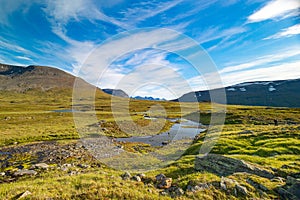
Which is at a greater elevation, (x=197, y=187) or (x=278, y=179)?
(x=197, y=187)

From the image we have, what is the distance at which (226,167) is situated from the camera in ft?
44.3

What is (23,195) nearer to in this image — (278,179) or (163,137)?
(278,179)

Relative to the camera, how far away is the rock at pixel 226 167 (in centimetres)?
1299

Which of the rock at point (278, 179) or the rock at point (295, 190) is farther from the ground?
the rock at point (295, 190)

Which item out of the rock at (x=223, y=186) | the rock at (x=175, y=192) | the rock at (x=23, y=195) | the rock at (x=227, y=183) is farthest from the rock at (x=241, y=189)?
the rock at (x=23, y=195)

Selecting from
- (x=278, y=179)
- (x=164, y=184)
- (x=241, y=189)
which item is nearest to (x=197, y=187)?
(x=164, y=184)

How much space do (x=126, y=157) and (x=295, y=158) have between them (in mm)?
20325

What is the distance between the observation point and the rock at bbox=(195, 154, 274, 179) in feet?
42.6

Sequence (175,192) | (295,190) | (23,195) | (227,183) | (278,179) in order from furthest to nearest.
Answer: (278,179)
(227,183)
(175,192)
(295,190)
(23,195)

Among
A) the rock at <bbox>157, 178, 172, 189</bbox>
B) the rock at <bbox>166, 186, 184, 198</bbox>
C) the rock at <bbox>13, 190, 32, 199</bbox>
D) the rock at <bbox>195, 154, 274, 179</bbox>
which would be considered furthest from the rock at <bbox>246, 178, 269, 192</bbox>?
the rock at <bbox>13, 190, 32, 199</bbox>

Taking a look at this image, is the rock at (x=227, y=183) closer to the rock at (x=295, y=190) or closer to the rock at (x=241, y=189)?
the rock at (x=241, y=189)

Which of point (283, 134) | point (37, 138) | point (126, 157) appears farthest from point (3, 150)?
point (283, 134)

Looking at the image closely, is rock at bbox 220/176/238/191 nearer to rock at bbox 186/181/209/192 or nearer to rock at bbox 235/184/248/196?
rock at bbox 235/184/248/196

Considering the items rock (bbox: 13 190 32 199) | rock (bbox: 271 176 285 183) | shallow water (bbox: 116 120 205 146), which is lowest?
shallow water (bbox: 116 120 205 146)
